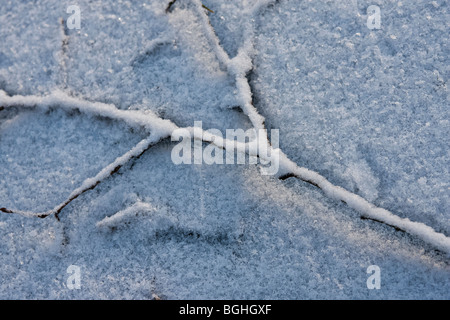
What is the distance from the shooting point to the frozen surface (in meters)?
0.81

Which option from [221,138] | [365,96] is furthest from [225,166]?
[365,96]

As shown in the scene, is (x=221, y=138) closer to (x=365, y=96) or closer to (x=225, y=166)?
(x=225, y=166)

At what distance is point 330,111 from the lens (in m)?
0.85

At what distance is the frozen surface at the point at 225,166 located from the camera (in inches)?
31.8

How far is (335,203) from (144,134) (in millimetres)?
Answer: 426

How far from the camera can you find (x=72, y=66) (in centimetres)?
89

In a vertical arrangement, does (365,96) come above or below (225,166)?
above

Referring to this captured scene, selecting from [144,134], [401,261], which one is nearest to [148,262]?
[144,134]

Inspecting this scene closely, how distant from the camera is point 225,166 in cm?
84
